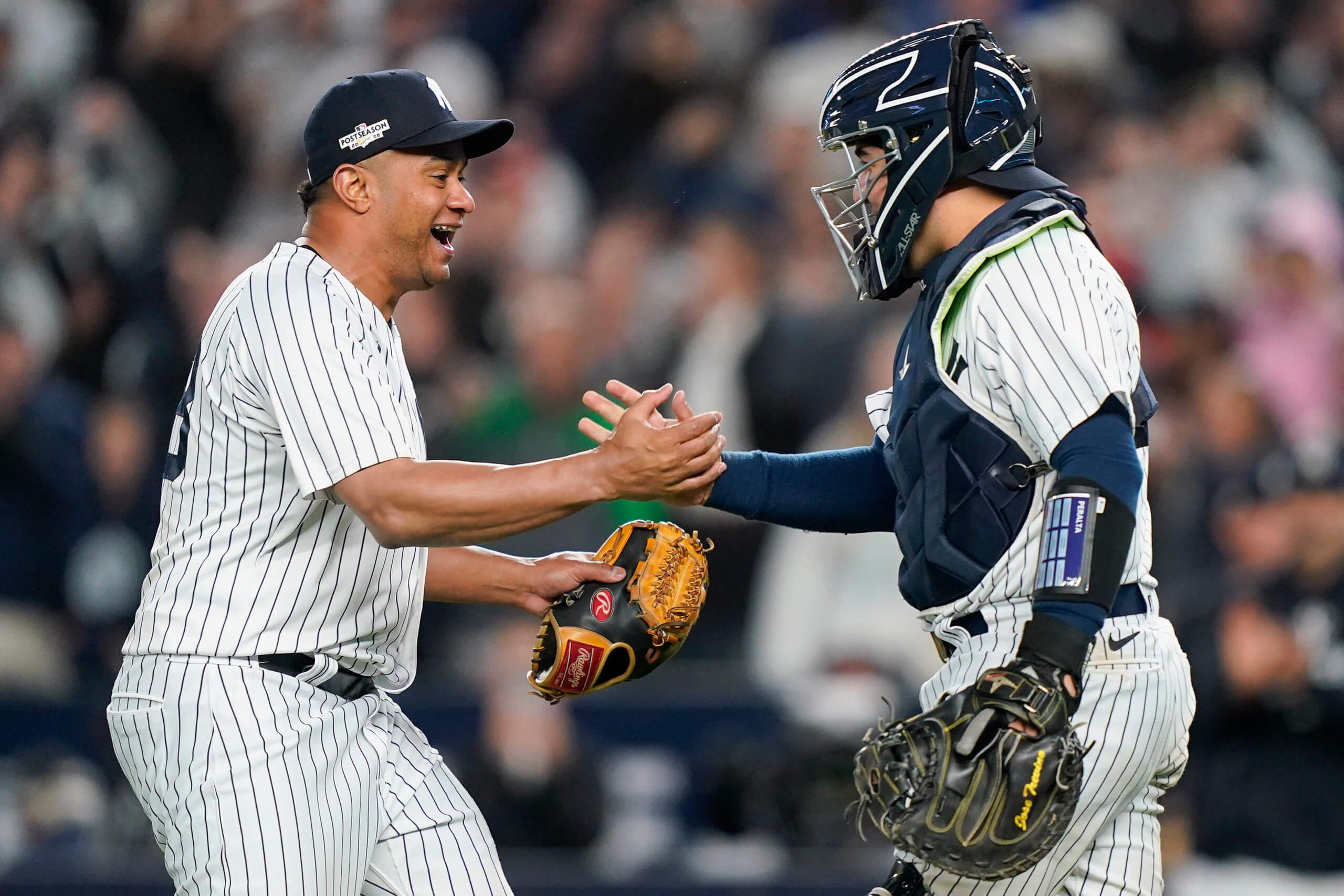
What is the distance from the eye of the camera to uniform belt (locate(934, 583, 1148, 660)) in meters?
3.67

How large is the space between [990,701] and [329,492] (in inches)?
62.3

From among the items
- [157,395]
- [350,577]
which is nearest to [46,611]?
[157,395]

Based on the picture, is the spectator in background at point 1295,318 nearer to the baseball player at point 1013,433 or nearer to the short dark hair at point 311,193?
the baseball player at point 1013,433

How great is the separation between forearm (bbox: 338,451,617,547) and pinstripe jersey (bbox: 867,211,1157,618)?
87cm

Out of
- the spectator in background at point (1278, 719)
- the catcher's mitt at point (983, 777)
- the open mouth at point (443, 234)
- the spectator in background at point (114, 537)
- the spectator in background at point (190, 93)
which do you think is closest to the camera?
the catcher's mitt at point (983, 777)

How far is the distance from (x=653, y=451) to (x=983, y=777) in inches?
42.9

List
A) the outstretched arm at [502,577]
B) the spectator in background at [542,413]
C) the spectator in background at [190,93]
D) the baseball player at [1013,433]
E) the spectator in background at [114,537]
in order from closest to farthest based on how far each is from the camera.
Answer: the baseball player at [1013,433]
the outstretched arm at [502,577]
the spectator in background at [542,413]
the spectator in background at [114,537]
the spectator in background at [190,93]

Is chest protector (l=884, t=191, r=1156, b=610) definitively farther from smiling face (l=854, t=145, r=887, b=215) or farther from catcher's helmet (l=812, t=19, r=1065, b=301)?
smiling face (l=854, t=145, r=887, b=215)

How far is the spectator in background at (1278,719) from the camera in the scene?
626 centimetres

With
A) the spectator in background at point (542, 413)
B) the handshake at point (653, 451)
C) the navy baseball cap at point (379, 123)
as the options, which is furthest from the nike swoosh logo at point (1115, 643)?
the spectator in background at point (542, 413)

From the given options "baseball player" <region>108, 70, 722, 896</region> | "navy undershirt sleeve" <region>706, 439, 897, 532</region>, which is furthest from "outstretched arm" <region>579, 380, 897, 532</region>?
"baseball player" <region>108, 70, 722, 896</region>

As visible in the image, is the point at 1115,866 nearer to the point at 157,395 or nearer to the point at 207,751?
the point at 207,751

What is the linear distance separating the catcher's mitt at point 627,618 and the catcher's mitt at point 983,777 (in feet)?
3.40

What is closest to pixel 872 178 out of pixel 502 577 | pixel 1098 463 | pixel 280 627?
pixel 1098 463
